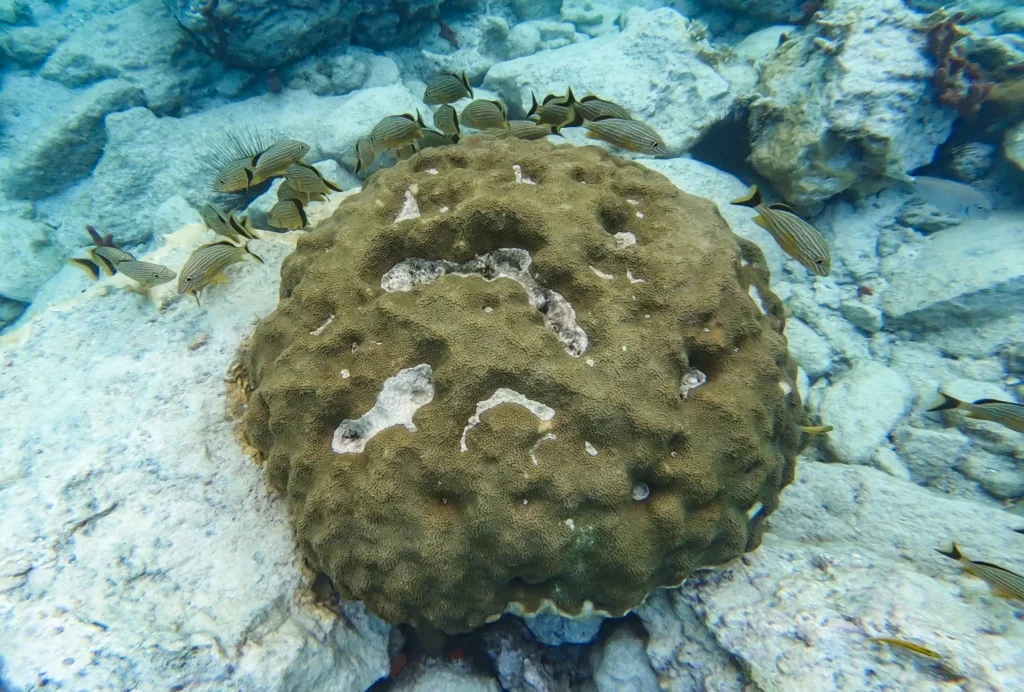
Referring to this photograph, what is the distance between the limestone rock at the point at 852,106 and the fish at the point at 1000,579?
405cm

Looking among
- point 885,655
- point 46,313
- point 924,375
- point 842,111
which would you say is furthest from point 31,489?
point 842,111

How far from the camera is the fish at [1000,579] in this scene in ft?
7.22

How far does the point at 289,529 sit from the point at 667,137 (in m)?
5.45

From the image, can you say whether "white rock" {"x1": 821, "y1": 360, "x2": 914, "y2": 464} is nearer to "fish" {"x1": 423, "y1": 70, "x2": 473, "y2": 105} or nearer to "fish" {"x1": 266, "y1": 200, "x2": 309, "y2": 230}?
"fish" {"x1": 423, "y1": 70, "x2": 473, "y2": 105}

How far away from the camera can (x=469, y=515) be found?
6.95 ft

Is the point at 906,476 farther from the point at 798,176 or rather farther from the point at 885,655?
the point at 798,176

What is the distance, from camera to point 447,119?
4133 millimetres

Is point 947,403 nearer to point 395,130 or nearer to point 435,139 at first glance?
point 435,139

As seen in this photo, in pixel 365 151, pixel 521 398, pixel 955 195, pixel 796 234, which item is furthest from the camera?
pixel 955 195

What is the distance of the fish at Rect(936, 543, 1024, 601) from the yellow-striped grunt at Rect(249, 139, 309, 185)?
4926 millimetres

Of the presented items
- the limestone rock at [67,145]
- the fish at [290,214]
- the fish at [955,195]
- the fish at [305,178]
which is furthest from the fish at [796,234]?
the limestone rock at [67,145]

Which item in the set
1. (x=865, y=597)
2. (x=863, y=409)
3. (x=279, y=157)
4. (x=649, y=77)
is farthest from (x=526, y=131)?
(x=863, y=409)

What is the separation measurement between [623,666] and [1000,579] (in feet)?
6.01

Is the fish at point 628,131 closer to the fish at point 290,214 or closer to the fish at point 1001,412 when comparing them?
the fish at point 290,214
